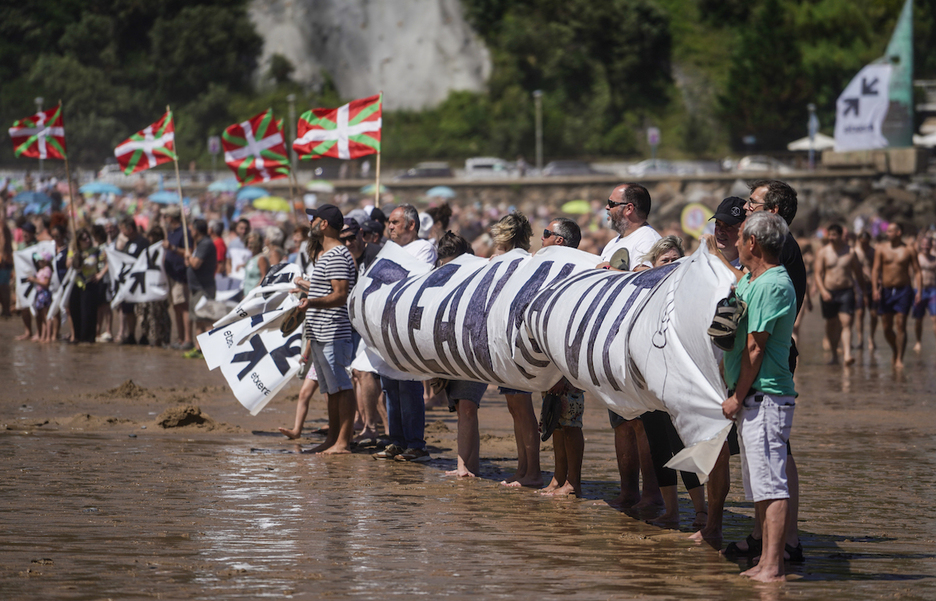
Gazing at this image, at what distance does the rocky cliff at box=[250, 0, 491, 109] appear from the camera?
8175 cm

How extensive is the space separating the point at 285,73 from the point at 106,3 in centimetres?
1513

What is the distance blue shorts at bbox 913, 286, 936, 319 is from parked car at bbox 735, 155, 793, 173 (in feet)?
117

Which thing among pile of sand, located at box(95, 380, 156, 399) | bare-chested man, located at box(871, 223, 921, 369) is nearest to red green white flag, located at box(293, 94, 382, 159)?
pile of sand, located at box(95, 380, 156, 399)

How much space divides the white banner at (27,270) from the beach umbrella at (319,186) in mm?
36633

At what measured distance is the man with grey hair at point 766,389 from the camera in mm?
5062

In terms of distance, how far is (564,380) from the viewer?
7051 millimetres

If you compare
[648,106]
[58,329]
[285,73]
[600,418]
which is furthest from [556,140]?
[600,418]

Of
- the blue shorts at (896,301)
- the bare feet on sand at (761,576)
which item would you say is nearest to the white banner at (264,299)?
the bare feet on sand at (761,576)

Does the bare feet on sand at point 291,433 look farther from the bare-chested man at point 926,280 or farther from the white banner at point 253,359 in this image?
the bare-chested man at point 926,280

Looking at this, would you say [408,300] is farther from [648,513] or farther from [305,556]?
[305,556]

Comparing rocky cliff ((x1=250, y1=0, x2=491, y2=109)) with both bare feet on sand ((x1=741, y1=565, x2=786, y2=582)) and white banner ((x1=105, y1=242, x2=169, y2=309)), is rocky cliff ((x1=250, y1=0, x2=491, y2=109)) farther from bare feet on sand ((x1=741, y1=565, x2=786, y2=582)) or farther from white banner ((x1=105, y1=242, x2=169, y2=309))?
bare feet on sand ((x1=741, y1=565, x2=786, y2=582))

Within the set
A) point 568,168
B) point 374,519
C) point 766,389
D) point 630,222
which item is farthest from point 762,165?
point 766,389

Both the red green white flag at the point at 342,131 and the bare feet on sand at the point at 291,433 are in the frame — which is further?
the red green white flag at the point at 342,131

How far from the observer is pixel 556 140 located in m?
69.8
